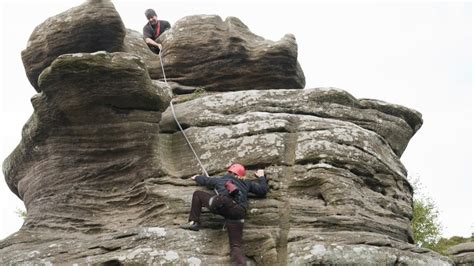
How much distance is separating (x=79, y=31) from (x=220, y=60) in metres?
4.48

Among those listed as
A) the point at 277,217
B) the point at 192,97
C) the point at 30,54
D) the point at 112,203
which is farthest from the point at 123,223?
the point at 30,54

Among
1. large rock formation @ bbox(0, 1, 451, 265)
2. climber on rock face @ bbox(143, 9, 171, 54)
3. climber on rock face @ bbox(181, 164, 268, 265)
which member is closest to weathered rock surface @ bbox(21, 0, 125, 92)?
large rock formation @ bbox(0, 1, 451, 265)

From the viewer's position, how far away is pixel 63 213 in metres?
19.5

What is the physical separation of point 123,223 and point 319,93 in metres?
6.46

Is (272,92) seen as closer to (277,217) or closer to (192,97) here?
(192,97)

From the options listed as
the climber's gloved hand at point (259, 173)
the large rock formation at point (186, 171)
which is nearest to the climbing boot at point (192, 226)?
the large rock formation at point (186, 171)

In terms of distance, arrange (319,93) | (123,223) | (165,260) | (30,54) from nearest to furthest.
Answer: (165,260), (123,223), (319,93), (30,54)

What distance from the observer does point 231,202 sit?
17672mm

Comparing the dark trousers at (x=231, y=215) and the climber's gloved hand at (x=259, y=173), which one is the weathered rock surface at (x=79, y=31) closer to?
the climber's gloved hand at (x=259, y=173)

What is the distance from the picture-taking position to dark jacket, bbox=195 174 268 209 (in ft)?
58.7

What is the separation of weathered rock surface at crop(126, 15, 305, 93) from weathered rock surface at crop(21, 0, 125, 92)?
202 centimetres

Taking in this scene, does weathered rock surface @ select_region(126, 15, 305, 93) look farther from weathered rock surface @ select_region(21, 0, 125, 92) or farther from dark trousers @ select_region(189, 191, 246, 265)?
dark trousers @ select_region(189, 191, 246, 265)

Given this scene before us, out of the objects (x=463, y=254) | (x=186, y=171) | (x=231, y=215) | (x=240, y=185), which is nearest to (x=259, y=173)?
(x=240, y=185)

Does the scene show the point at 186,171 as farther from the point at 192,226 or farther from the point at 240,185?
the point at 192,226
